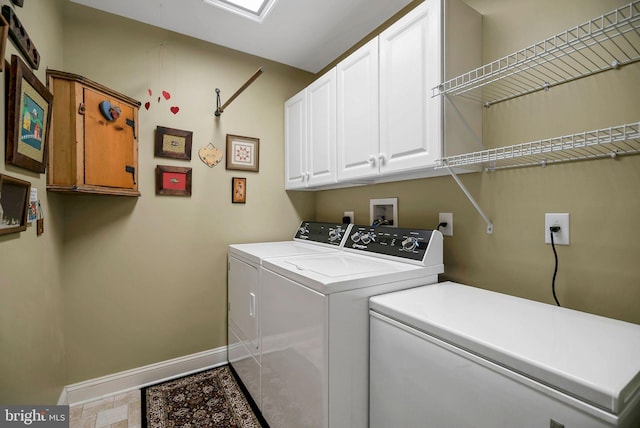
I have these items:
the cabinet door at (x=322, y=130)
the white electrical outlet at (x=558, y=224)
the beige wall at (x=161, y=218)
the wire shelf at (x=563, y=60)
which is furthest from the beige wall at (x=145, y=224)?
the white electrical outlet at (x=558, y=224)

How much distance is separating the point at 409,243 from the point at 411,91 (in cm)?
79

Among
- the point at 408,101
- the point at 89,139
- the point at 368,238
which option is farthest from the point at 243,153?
the point at 408,101

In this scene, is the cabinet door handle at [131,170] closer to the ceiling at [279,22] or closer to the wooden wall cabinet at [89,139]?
the wooden wall cabinet at [89,139]

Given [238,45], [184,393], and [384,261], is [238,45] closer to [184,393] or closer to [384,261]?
[384,261]

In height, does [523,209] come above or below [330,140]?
below

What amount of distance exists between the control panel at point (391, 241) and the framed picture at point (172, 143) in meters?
1.43

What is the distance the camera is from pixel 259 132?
8.32 feet

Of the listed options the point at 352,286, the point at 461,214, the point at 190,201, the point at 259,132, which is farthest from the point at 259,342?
the point at 259,132

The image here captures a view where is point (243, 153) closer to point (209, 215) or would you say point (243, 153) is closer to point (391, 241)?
point (209, 215)

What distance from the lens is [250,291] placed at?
186 centimetres

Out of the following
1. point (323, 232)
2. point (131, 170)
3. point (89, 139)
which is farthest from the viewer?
point (323, 232)

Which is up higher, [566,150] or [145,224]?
[566,150]

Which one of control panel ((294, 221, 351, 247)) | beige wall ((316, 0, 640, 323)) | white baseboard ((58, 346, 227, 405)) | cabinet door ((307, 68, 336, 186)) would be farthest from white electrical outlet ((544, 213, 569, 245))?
white baseboard ((58, 346, 227, 405))

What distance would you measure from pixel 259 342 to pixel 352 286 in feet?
2.85
